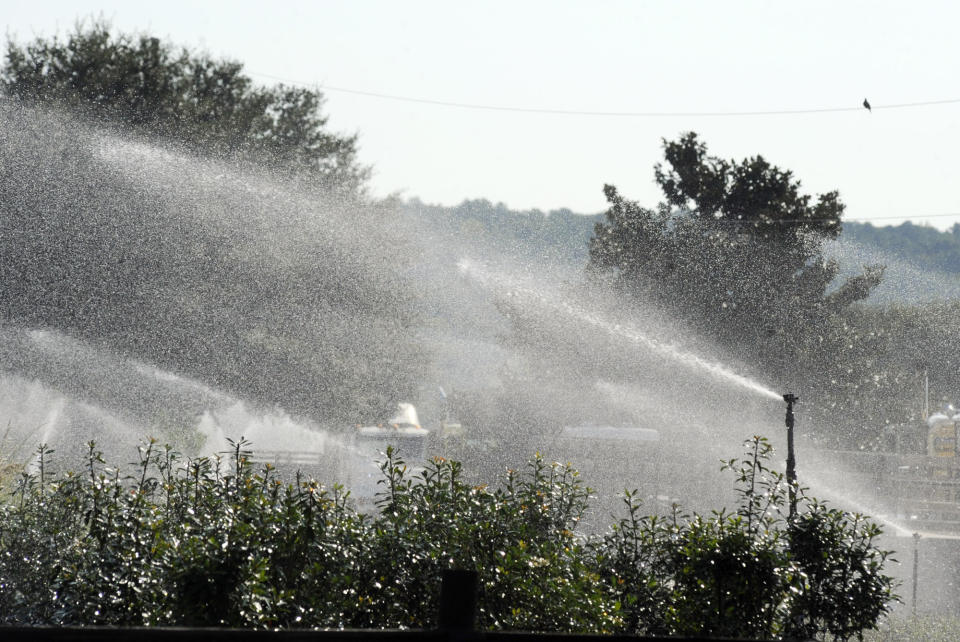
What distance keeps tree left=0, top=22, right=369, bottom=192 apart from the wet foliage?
22513 millimetres

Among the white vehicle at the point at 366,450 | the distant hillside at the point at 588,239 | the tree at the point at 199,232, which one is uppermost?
the distant hillside at the point at 588,239

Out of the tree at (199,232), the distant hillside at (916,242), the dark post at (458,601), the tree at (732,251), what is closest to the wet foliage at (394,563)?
the dark post at (458,601)

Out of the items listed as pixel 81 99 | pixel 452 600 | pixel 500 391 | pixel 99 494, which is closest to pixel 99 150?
pixel 81 99

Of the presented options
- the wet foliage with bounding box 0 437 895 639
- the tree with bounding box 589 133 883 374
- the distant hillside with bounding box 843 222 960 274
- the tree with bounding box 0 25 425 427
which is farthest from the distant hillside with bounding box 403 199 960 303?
the wet foliage with bounding box 0 437 895 639

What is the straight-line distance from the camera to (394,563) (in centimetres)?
588

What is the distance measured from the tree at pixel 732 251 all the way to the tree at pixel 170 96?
10.3 m

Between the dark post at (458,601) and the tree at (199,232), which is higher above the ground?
the tree at (199,232)

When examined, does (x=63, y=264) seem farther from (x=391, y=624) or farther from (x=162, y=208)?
(x=391, y=624)

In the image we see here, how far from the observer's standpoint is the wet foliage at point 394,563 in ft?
18.3

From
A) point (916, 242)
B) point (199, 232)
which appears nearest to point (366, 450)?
point (199, 232)

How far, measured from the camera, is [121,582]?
223 inches

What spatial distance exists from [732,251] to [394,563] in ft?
96.9

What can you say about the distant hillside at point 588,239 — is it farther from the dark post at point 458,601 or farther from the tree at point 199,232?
the dark post at point 458,601

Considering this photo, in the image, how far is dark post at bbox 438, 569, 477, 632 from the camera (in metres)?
4.18
